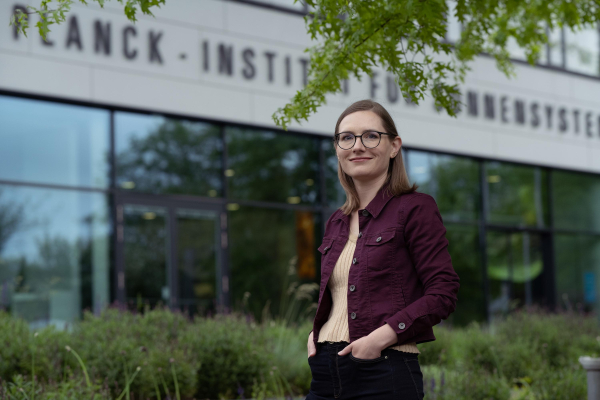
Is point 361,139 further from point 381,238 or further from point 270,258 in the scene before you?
point 270,258

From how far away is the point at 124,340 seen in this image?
593 centimetres

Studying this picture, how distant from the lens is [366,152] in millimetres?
2654

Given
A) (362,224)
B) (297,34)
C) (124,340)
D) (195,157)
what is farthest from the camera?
(297,34)

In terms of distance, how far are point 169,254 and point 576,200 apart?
10.1m

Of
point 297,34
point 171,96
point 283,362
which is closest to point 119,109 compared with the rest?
point 171,96

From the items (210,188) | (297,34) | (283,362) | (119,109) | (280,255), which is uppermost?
(297,34)

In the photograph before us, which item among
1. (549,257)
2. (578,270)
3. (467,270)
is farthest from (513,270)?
(578,270)

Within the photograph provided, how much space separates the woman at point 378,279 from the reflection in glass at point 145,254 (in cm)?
808

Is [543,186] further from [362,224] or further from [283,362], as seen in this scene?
[362,224]

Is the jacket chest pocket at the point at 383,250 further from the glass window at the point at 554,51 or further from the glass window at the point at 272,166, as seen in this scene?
the glass window at the point at 554,51

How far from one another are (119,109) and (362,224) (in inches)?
339

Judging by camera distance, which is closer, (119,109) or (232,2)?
(119,109)

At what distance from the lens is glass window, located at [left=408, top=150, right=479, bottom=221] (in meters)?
14.0

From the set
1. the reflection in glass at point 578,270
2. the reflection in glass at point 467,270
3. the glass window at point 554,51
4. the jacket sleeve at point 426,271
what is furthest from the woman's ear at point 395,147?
the reflection in glass at point 578,270
